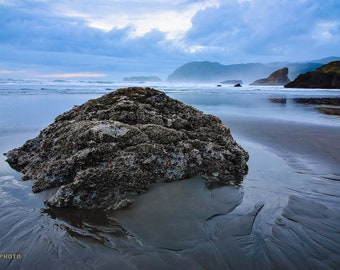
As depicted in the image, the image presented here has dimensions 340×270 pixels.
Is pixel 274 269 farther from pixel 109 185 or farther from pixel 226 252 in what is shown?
pixel 109 185

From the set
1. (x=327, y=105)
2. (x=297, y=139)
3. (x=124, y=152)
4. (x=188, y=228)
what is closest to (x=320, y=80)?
(x=327, y=105)

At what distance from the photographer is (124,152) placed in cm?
507

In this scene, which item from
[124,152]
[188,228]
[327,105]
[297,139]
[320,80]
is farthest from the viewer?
[320,80]

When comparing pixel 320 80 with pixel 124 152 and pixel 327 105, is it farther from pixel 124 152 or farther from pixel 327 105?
pixel 124 152

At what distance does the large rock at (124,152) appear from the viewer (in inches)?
181

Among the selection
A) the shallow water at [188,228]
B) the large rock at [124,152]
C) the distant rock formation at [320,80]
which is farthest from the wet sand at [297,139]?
the distant rock formation at [320,80]

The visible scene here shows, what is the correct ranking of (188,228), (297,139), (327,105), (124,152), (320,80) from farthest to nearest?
(320,80) → (327,105) → (297,139) → (124,152) → (188,228)

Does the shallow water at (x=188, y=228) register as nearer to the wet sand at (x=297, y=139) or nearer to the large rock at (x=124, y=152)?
the large rock at (x=124, y=152)

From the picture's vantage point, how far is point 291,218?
425 centimetres

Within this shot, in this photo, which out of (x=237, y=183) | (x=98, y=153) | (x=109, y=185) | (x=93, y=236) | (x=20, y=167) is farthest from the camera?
(x=20, y=167)

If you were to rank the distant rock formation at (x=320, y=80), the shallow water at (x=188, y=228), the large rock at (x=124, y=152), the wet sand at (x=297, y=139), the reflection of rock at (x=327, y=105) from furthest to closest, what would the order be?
the distant rock formation at (x=320, y=80)
the reflection of rock at (x=327, y=105)
the wet sand at (x=297, y=139)
the large rock at (x=124, y=152)
the shallow water at (x=188, y=228)

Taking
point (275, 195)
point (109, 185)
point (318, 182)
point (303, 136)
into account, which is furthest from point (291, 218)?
point (303, 136)

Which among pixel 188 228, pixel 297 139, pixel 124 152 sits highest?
pixel 124 152

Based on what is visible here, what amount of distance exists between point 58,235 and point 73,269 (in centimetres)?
77
